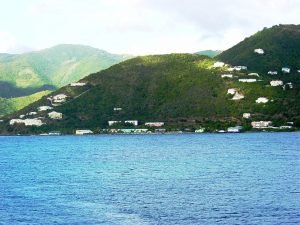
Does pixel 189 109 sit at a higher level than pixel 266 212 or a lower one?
higher

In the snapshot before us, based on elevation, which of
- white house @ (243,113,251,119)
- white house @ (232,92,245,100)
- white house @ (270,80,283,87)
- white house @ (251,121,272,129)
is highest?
white house @ (270,80,283,87)

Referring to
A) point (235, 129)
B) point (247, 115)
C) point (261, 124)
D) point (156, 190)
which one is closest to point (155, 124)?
point (235, 129)

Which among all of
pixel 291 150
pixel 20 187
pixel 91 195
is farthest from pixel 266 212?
pixel 291 150

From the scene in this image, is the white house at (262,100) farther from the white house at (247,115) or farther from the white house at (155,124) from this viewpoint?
the white house at (155,124)

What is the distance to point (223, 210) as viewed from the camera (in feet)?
176

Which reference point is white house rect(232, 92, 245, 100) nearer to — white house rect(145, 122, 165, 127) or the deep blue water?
white house rect(145, 122, 165, 127)

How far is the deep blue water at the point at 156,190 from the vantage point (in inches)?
2046

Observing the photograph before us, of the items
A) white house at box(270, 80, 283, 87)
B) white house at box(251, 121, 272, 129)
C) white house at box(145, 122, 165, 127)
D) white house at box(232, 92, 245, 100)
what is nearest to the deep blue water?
white house at box(251, 121, 272, 129)

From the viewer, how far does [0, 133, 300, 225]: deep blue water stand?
5197 cm

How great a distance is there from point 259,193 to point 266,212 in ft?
33.4

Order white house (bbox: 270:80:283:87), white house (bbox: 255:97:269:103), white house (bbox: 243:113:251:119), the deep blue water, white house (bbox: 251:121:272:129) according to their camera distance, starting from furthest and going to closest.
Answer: white house (bbox: 270:80:283:87) → white house (bbox: 255:97:269:103) → white house (bbox: 243:113:251:119) → white house (bbox: 251:121:272:129) → the deep blue water

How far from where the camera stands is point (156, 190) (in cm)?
6625

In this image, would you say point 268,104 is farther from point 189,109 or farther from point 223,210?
point 223,210

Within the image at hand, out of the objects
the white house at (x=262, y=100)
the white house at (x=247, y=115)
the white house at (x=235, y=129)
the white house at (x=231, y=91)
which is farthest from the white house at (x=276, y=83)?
the white house at (x=235, y=129)
